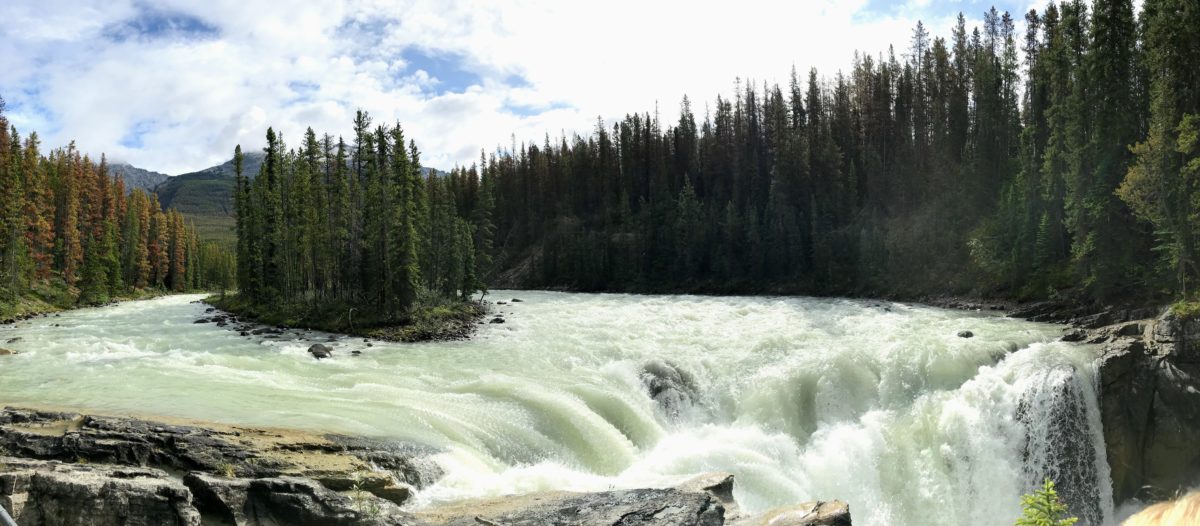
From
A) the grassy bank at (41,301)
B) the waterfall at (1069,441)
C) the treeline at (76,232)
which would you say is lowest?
the waterfall at (1069,441)

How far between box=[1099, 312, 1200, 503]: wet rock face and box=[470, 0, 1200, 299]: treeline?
36.5 feet

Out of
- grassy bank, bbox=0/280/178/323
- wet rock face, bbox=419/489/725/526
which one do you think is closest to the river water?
wet rock face, bbox=419/489/725/526

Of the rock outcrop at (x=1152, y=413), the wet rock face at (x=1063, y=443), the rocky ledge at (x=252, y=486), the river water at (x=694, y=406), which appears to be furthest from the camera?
the rock outcrop at (x=1152, y=413)

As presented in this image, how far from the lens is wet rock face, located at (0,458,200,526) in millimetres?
8664

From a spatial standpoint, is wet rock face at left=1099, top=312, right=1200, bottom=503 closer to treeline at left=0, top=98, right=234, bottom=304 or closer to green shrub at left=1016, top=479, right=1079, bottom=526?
green shrub at left=1016, top=479, right=1079, bottom=526

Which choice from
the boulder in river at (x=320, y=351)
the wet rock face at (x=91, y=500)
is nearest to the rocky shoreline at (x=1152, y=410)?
the wet rock face at (x=91, y=500)

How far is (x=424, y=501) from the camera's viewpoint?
12.9m

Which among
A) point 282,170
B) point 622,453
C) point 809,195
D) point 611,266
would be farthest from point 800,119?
point 622,453

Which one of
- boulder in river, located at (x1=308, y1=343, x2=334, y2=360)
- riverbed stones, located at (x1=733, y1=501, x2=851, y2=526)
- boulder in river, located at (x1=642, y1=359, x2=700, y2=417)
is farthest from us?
boulder in river, located at (x1=308, y1=343, x2=334, y2=360)

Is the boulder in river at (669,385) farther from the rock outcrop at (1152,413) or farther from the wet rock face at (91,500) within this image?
the wet rock face at (91,500)

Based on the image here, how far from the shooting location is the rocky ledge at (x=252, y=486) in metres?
8.97

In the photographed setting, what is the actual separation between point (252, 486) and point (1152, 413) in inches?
1060

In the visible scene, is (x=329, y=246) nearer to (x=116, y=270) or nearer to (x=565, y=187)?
(x=116, y=270)

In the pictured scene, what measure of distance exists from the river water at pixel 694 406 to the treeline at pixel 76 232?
35.5 meters
